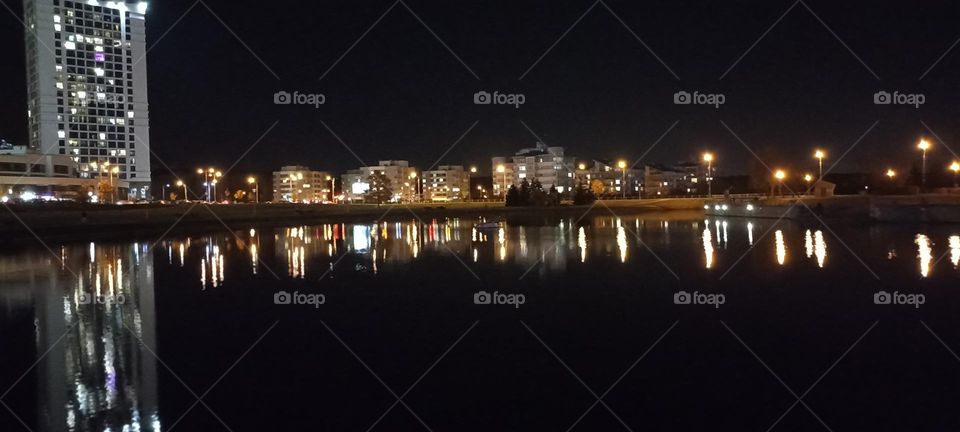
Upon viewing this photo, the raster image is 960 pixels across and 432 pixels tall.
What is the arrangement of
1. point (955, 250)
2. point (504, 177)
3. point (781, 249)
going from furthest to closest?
1. point (504, 177)
2. point (781, 249)
3. point (955, 250)

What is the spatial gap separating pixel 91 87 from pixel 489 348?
114040 mm

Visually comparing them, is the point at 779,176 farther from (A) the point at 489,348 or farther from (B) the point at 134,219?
(A) the point at 489,348

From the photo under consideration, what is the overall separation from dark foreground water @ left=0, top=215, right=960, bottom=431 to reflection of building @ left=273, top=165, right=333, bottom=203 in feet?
471

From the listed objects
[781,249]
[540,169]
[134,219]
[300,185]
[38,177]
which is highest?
[540,169]

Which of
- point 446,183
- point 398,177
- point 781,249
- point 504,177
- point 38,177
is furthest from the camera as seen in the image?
point 446,183

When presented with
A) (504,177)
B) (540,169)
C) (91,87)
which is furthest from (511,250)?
(504,177)

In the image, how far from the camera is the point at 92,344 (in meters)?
8.40

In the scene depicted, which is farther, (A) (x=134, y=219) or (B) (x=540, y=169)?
(B) (x=540, y=169)

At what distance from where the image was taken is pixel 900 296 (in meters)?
11.1

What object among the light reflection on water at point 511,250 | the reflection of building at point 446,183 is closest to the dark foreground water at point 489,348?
the light reflection on water at point 511,250

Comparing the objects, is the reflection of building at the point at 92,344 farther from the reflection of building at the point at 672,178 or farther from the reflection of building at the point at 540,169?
the reflection of building at the point at 672,178

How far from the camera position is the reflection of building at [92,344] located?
5.88 m

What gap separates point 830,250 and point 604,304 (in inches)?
456

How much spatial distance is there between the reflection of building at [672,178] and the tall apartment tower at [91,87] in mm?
90862
